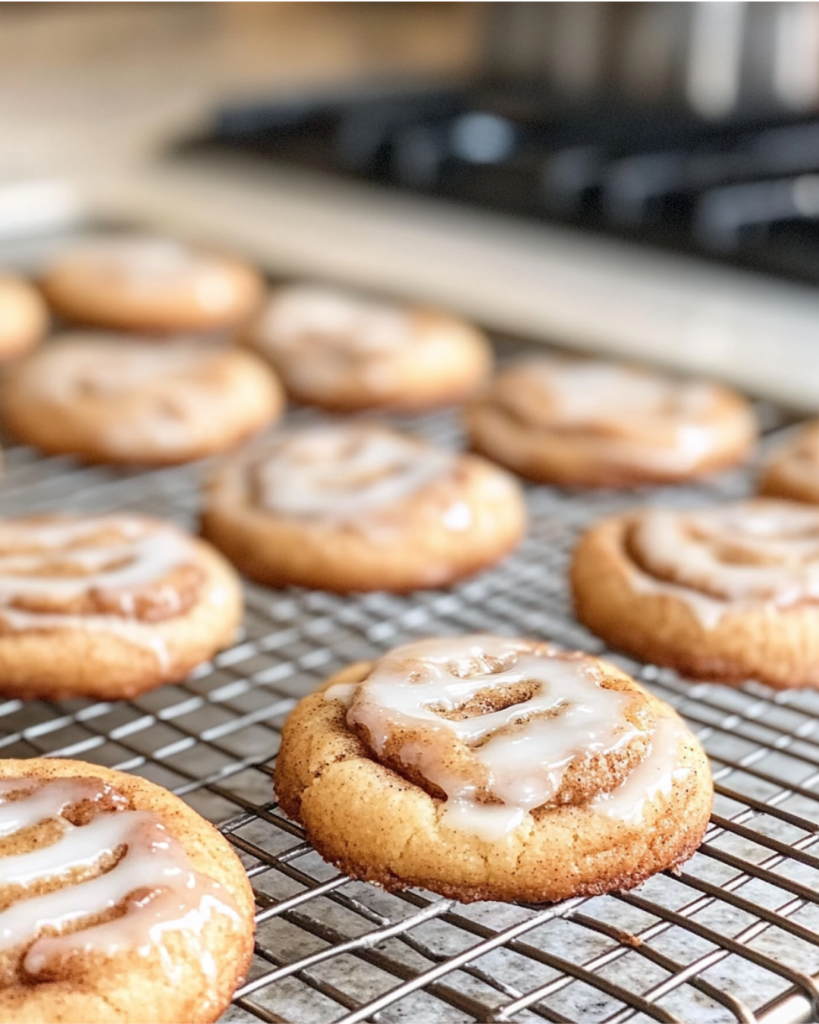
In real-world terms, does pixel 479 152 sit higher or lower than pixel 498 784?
higher

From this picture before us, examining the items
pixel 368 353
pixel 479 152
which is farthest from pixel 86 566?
pixel 479 152

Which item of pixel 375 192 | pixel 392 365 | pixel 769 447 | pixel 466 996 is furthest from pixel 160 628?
pixel 375 192

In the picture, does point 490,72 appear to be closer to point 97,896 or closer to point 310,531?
point 310,531

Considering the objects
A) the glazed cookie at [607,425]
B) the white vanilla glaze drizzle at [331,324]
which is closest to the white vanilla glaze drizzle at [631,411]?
the glazed cookie at [607,425]

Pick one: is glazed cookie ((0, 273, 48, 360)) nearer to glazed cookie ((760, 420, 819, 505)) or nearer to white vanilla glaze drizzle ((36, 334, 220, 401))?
white vanilla glaze drizzle ((36, 334, 220, 401))

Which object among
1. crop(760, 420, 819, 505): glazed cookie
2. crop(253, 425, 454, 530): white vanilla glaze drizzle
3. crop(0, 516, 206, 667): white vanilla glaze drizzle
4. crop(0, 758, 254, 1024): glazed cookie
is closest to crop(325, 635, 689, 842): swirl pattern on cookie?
crop(0, 758, 254, 1024): glazed cookie

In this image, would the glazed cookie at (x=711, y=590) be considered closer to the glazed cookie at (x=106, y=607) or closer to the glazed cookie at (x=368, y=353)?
the glazed cookie at (x=106, y=607)

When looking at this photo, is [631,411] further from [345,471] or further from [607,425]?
[345,471]
